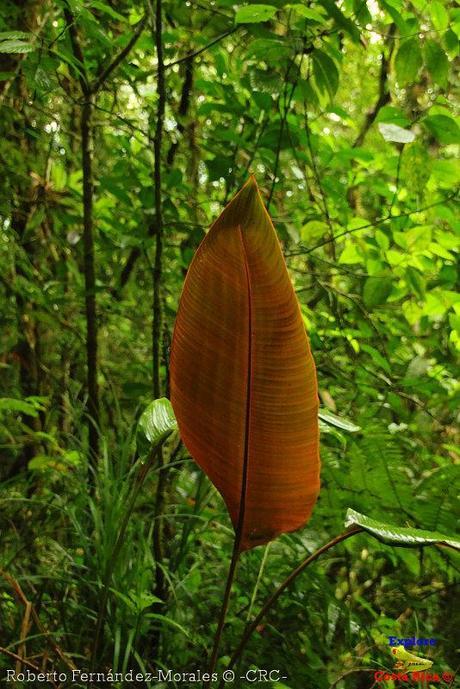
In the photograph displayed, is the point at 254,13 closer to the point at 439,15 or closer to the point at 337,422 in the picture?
the point at 439,15

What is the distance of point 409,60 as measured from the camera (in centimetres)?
132

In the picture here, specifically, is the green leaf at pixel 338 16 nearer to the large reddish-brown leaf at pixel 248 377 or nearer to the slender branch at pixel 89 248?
the slender branch at pixel 89 248

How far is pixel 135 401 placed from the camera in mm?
2799

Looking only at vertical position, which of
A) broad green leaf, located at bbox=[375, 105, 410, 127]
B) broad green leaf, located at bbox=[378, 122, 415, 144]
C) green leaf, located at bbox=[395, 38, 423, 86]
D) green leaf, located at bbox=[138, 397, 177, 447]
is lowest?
green leaf, located at bbox=[138, 397, 177, 447]

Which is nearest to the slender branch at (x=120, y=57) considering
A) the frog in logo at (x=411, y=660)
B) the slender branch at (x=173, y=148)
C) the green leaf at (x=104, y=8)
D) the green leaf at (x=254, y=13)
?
the green leaf at (x=104, y=8)

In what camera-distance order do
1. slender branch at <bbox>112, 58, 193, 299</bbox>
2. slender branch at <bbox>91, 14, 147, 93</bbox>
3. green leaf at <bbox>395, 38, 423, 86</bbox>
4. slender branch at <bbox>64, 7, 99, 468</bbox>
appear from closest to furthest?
green leaf at <bbox>395, 38, 423, 86</bbox>, slender branch at <bbox>91, 14, 147, 93</bbox>, slender branch at <bbox>64, 7, 99, 468</bbox>, slender branch at <bbox>112, 58, 193, 299</bbox>

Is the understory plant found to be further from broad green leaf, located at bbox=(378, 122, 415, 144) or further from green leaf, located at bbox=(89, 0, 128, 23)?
green leaf, located at bbox=(89, 0, 128, 23)

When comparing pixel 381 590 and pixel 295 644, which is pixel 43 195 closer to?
pixel 295 644

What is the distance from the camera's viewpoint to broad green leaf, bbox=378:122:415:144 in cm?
125

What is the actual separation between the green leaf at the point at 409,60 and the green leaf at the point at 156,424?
931mm

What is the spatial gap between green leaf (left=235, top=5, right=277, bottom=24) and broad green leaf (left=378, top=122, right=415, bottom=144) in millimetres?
346

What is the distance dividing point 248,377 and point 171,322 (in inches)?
56.5

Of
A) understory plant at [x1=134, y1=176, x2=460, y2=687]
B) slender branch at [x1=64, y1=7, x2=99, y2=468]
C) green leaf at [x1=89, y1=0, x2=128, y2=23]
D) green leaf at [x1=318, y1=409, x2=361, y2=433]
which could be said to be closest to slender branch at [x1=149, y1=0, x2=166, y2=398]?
green leaf at [x1=89, y1=0, x2=128, y2=23]

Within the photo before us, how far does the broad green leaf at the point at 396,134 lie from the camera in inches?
49.3
